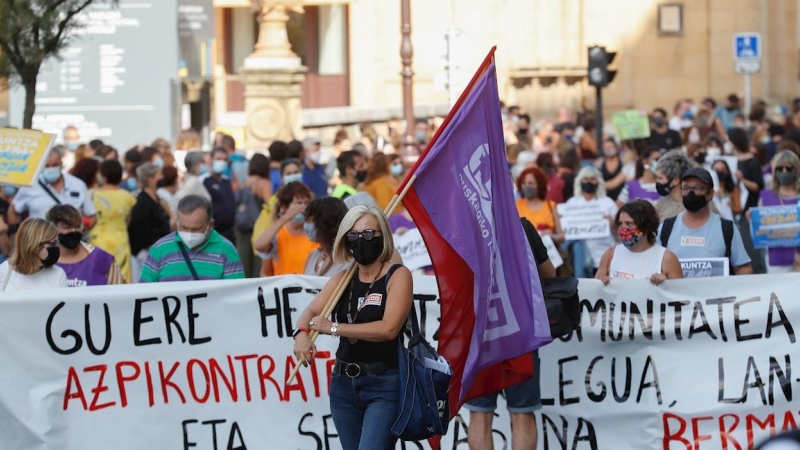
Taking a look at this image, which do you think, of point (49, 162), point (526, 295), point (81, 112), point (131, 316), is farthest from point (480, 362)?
point (81, 112)

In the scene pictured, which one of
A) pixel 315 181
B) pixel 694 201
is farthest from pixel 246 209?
pixel 694 201

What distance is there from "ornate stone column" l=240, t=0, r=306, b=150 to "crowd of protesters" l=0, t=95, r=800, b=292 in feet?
10.1

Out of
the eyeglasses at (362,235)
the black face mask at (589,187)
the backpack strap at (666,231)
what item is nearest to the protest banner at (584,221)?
the black face mask at (589,187)

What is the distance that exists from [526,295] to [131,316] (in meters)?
2.25

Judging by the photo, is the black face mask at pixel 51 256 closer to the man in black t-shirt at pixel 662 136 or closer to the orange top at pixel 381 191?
the orange top at pixel 381 191

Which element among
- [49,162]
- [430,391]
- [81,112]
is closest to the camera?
[430,391]

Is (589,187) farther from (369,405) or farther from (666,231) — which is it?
(369,405)

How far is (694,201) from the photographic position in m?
9.62

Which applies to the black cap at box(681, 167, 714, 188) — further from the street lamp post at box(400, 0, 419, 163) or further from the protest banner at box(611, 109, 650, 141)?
the street lamp post at box(400, 0, 419, 163)

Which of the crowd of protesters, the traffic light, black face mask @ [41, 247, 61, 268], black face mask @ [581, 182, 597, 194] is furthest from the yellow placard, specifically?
the traffic light

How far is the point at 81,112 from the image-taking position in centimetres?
2239

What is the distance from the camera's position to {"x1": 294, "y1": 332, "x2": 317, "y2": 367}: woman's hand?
23.1 ft

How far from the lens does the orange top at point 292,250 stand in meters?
10.2

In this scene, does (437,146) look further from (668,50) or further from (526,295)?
(668,50)
